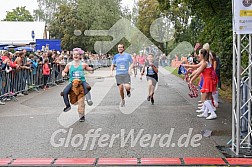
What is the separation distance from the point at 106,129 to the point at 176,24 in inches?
1536

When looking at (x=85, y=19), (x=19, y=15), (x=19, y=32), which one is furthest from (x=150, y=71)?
(x=19, y=15)

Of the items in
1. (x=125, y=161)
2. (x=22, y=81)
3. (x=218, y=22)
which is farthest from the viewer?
(x=218, y=22)

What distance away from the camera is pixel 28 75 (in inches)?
675

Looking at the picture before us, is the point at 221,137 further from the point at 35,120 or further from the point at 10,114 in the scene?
the point at 10,114

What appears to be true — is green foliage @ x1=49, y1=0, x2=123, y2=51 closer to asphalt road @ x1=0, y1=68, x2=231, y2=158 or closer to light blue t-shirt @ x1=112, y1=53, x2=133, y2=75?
light blue t-shirt @ x1=112, y1=53, x2=133, y2=75

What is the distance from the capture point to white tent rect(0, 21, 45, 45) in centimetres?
5416

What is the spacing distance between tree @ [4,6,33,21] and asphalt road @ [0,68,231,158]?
102157 millimetres

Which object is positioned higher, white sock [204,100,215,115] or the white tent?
the white tent

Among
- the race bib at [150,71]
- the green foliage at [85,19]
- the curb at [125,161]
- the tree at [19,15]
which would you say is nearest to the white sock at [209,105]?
the race bib at [150,71]

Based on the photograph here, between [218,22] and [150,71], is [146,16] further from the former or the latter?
[150,71]

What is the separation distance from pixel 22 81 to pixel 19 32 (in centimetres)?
4383

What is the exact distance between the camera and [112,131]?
345 inches

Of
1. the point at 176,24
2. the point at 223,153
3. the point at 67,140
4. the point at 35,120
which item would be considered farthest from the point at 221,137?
the point at 176,24

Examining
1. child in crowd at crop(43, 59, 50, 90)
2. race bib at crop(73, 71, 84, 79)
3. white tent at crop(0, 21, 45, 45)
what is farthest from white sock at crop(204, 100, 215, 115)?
white tent at crop(0, 21, 45, 45)
